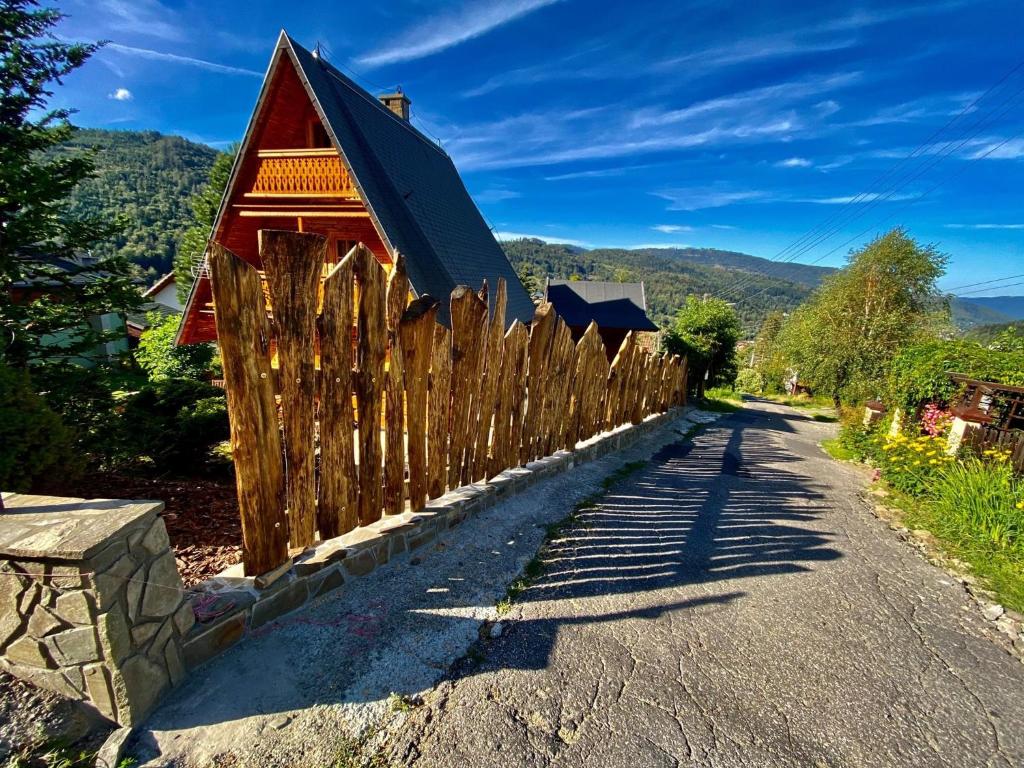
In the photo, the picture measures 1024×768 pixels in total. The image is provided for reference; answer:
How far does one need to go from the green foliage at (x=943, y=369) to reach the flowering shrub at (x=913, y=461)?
49.4 inches

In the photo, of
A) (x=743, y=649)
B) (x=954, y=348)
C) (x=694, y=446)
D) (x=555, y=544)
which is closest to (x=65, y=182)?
(x=555, y=544)

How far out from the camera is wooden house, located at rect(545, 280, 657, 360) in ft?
72.2

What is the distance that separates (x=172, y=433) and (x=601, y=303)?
22.0m

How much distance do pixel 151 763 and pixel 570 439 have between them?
4.84 metres

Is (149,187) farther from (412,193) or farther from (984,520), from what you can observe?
(984,520)

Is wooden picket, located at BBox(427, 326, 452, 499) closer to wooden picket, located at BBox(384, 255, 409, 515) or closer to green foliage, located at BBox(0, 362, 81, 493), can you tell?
wooden picket, located at BBox(384, 255, 409, 515)

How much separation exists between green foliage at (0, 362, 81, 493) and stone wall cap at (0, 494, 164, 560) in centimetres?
146

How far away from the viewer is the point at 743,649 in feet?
8.82

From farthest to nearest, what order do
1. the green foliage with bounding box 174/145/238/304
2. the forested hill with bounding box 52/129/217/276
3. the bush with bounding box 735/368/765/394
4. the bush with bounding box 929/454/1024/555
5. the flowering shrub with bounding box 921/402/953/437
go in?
the forested hill with bounding box 52/129/217/276 < the bush with bounding box 735/368/765/394 < the green foliage with bounding box 174/145/238/304 < the flowering shrub with bounding box 921/402/953/437 < the bush with bounding box 929/454/1024/555

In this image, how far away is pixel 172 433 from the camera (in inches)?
208

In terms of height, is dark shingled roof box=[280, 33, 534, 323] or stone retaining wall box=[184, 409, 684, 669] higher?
dark shingled roof box=[280, 33, 534, 323]

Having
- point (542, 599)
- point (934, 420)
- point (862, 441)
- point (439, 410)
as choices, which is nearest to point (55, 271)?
point (439, 410)

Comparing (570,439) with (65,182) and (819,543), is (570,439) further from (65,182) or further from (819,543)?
(65,182)

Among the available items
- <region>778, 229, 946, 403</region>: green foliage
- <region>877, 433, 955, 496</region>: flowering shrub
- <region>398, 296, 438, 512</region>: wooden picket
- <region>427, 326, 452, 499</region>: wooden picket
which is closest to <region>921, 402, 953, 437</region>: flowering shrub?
<region>877, 433, 955, 496</region>: flowering shrub
